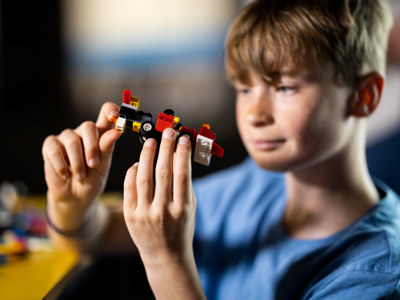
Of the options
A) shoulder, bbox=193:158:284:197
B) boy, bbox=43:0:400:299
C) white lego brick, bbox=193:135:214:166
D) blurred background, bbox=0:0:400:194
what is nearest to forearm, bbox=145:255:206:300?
boy, bbox=43:0:400:299

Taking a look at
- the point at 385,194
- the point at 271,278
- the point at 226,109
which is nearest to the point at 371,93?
the point at 385,194

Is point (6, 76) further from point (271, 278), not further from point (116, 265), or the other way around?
point (271, 278)

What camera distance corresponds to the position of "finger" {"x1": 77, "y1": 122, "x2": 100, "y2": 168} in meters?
0.49

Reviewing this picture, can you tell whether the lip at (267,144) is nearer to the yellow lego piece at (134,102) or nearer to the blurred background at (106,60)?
the yellow lego piece at (134,102)

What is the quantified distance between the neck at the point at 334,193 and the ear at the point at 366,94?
6 cm

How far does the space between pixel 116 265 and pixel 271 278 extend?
0.46m

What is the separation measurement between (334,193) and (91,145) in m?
0.34

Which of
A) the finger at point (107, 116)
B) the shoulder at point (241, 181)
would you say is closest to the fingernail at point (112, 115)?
the finger at point (107, 116)

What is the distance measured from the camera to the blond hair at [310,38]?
51 cm

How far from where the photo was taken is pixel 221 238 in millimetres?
686

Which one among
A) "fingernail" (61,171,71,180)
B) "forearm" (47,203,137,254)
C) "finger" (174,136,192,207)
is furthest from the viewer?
"forearm" (47,203,137,254)

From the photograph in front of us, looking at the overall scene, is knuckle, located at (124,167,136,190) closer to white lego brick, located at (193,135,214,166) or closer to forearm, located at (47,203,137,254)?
white lego brick, located at (193,135,214,166)

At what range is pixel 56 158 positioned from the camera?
50 centimetres

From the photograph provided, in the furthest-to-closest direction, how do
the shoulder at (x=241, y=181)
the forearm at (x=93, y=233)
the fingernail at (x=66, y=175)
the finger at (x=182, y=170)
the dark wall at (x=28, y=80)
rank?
1. the dark wall at (x=28, y=80)
2. the shoulder at (x=241, y=181)
3. the forearm at (x=93, y=233)
4. the fingernail at (x=66, y=175)
5. the finger at (x=182, y=170)
